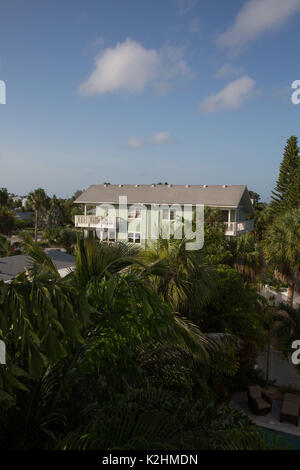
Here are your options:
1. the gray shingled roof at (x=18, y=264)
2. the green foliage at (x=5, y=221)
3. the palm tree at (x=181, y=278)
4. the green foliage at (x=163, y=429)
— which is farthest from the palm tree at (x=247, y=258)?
the green foliage at (x=5, y=221)

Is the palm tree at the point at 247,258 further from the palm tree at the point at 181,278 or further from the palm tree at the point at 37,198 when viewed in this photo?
the palm tree at the point at 37,198

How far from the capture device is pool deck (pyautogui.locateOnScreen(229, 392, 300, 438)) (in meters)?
8.87

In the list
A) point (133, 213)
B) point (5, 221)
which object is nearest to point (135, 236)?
point (133, 213)

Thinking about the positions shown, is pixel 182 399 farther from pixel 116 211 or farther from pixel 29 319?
pixel 116 211

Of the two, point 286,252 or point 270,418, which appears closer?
point 270,418

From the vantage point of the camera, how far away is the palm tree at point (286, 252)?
53.1ft

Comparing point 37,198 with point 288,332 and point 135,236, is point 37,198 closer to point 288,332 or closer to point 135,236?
point 135,236

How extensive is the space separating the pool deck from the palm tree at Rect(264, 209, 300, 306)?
22.8ft

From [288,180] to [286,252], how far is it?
18866mm

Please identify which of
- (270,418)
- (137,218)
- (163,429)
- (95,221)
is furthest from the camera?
(95,221)

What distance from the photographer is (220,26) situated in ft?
24.3

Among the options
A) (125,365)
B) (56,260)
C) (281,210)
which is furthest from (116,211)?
(125,365)

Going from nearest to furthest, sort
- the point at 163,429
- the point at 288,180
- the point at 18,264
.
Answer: the point at 163,429 → the point at 18,264 → the point at 288,180

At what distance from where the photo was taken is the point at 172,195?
27.8 metres
